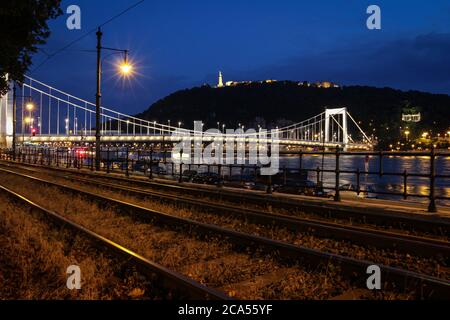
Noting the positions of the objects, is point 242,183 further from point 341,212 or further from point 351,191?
point 341,212

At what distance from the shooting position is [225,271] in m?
5.87

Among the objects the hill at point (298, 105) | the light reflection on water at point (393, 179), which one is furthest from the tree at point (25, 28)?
the hill at point (298, 105)

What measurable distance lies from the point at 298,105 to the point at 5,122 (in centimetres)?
8569

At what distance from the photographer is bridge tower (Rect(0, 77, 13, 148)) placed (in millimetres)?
68312

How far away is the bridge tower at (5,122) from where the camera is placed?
68.3 meters

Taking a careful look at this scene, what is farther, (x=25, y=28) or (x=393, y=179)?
(x=393, y=179)

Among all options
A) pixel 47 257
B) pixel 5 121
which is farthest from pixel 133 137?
pixel 47 257

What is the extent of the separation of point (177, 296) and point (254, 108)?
5277 inches

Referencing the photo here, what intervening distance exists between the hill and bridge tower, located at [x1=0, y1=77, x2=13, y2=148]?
48721 mm

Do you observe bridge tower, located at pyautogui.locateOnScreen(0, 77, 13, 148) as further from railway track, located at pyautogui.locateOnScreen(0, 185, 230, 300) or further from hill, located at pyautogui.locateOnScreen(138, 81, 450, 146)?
railway track, located at pyautogui.locateOnScreen(0, 185, 230, 300)

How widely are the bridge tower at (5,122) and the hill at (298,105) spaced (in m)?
48.7

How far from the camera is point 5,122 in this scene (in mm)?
69812

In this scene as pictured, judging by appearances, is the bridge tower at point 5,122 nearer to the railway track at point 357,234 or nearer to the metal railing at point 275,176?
the metal railing at point 275,176

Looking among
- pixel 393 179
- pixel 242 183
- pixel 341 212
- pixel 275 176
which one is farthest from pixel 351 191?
pixel 393 179
